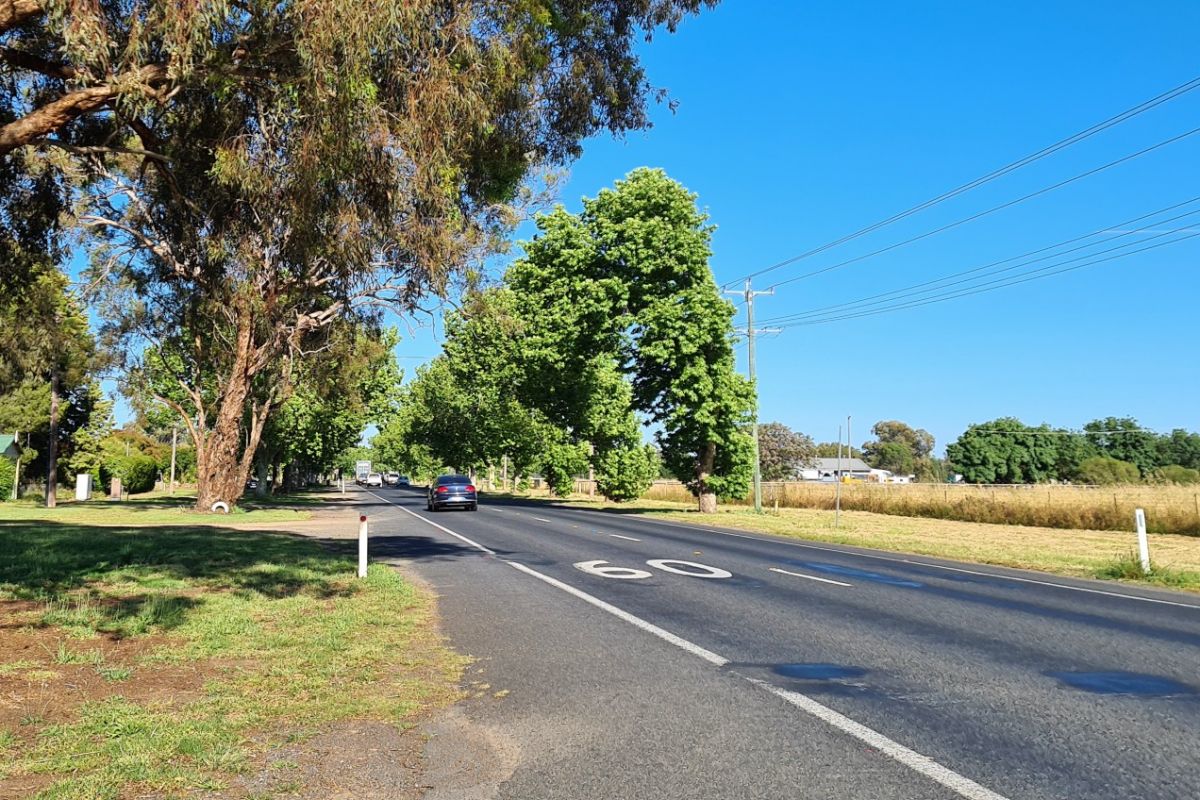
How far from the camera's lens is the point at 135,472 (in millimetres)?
59281

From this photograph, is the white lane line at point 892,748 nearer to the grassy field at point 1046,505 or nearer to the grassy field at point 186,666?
the grassy field at point 186,666

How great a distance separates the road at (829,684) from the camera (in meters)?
4.36

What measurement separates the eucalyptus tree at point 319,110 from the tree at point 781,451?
93599mm

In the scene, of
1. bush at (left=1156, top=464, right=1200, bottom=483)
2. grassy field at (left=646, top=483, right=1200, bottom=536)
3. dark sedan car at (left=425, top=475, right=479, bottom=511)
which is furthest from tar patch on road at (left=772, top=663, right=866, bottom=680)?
bush at (left=1156, top=464, right=1200, bottom=483)

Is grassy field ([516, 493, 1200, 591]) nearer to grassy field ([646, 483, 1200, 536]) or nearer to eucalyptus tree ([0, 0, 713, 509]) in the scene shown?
grassy field ([646, 483, 1200, 536])

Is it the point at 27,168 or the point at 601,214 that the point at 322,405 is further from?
the point at 27,168

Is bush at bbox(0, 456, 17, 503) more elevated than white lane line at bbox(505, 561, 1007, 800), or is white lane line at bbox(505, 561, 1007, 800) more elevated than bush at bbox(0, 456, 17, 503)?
bush at bbox(0, 456, 17, 503)

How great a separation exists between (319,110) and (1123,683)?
8.54 meters

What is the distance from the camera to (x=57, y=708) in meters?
5.35

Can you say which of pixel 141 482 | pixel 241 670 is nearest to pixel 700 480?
pixel 241 670

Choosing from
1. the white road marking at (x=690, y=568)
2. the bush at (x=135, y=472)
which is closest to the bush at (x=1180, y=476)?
the white road marking at (x=690, y=568)

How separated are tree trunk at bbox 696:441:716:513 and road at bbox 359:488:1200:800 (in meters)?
21.5

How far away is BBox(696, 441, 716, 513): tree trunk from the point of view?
114ft

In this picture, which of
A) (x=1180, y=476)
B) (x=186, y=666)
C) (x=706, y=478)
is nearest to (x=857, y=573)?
(x=186, y=666)
